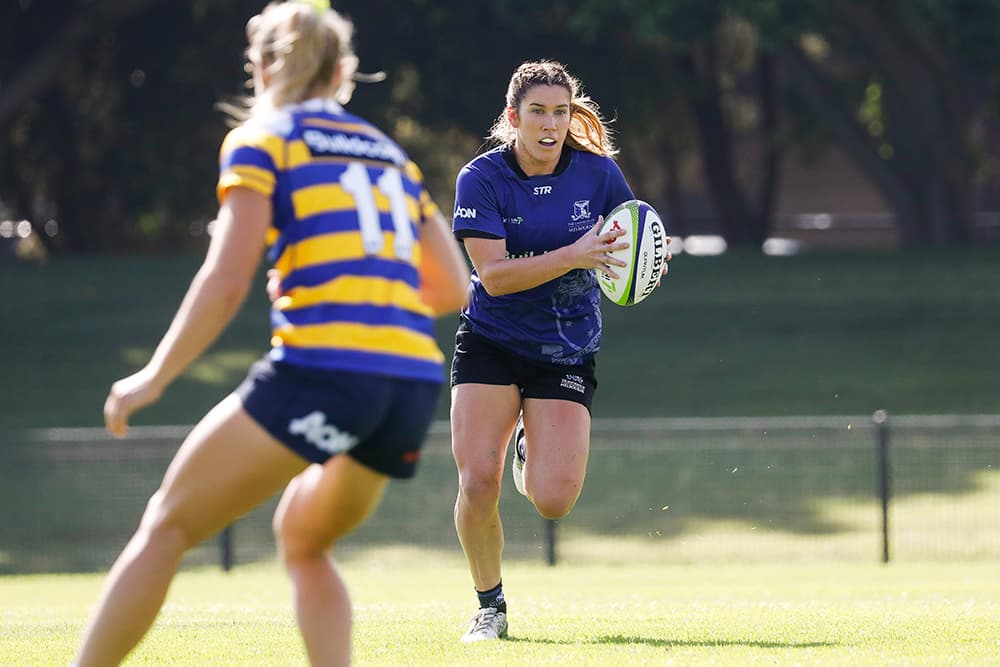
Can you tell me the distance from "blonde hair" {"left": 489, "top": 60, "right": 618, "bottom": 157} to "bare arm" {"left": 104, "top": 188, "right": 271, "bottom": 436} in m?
2.60

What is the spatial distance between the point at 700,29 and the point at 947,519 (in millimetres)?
12424

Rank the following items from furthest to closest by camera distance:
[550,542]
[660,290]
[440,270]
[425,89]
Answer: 1. [425,89]
2. [660,290]
3. [550,542]
4. [440,270]

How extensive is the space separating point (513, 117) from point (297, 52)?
2500 millimetres

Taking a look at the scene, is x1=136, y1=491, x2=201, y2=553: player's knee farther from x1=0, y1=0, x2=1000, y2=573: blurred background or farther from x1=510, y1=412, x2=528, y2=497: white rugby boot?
x1=0, y1=0, x2=1000, y2=573: blurred background

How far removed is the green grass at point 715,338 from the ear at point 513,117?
15280 mm

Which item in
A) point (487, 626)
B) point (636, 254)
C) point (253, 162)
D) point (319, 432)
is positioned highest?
point (636, 254)

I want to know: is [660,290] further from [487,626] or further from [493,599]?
[487,626]

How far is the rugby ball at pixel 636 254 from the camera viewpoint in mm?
6430

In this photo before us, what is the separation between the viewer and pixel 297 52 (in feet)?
13.4

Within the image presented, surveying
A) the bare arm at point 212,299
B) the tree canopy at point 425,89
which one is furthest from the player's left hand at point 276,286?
the tree canopy at point 425,89

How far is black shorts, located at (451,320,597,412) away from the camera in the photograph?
6.52 m

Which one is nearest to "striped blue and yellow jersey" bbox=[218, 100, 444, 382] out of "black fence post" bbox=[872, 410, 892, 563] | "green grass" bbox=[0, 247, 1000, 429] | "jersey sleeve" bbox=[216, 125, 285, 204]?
"jersey sleeve" bbox=[216, 125, 285, 204]

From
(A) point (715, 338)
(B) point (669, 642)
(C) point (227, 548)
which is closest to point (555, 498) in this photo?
(B) point (669, 642)

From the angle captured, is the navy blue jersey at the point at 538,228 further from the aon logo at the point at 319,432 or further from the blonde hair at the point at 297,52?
the aon logo at the point at 319,432
